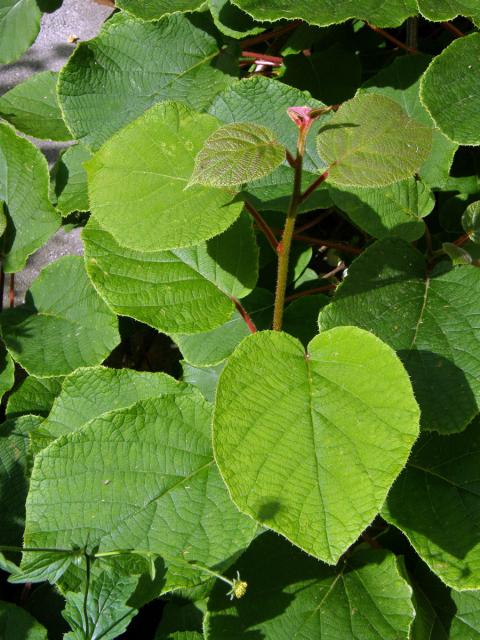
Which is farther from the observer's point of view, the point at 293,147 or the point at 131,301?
the point at 293,147

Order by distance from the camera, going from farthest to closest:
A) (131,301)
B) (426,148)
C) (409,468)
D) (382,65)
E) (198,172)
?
(382,65) < (409,468) < (131,301) < (426,148) < (198,172)

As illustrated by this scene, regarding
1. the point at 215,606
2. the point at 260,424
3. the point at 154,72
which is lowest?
the point at 215,606

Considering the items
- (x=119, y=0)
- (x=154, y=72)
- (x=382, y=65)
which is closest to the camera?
(x=119, y=0)

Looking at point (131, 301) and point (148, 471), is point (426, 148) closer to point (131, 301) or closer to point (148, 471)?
point (131, 301)

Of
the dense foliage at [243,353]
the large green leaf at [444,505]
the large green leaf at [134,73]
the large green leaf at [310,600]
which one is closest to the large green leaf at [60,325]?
the dense foliage at [243,353]

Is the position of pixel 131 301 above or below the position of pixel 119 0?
below

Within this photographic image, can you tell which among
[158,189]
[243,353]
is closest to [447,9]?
[158,189]

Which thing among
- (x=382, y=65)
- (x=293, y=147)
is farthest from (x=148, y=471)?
(x=382, y=65)
